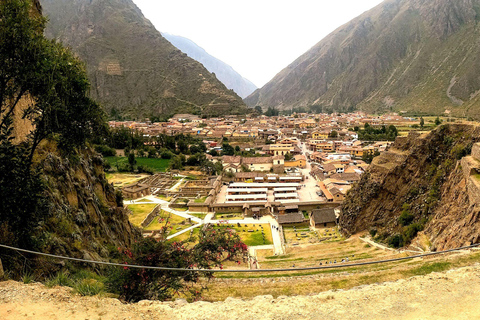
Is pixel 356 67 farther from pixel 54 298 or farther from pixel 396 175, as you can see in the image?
pixel 54 298

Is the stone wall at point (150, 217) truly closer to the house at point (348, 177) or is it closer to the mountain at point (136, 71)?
the house at point (348, 177)

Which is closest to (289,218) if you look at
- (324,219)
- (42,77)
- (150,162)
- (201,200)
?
(324,219)

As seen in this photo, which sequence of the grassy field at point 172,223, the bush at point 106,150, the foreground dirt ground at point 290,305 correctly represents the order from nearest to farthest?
the foreground dirt ground at point 290,305, the grassy field at point 172,223, the bush at point 106,150

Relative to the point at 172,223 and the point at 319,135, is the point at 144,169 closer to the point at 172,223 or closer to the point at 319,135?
the point at 172,223

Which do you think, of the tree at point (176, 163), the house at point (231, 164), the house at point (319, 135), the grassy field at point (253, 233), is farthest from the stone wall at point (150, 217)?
the house at point (319, 135)

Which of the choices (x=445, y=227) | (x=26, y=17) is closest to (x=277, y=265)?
(x=445, y=227)

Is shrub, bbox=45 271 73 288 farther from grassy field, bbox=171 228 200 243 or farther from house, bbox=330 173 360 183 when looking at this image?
house, bbox=330 173 360 183

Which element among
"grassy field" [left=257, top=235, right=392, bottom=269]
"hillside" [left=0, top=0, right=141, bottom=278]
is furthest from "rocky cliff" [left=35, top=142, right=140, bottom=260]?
"grassy field" [left=257, top=235, right=392, bottom=269]
